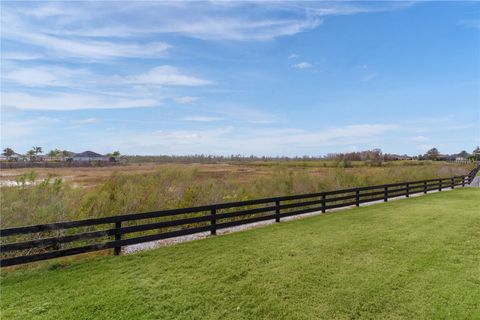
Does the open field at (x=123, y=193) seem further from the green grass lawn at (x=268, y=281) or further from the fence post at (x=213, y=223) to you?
the fence post at (x=213, y=223)

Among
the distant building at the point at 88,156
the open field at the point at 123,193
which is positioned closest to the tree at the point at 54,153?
the distant building at the point at 88,156

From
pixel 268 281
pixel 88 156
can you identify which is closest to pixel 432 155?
pixel 88 156

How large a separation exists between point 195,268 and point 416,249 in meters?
4.93

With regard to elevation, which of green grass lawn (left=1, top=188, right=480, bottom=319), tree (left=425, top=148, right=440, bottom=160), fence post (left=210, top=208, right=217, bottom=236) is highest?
tree (left=425, top=148, right=440, bottom=160)

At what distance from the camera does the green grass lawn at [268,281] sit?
416cm

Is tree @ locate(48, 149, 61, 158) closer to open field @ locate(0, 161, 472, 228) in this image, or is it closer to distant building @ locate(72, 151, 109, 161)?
distant building @ locate(72, 151, 109, 161)

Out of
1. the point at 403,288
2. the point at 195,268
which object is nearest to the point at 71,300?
the point at 195,268

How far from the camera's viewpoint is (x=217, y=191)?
1391 centimetres

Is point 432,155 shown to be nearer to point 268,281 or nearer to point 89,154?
point 89,154

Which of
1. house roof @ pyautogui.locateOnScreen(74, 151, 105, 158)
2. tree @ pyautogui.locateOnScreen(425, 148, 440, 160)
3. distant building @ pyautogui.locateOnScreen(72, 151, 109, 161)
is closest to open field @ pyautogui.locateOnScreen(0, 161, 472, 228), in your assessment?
distant building @ pyautogui.locateOnScreen(72, 151, 109, 161)

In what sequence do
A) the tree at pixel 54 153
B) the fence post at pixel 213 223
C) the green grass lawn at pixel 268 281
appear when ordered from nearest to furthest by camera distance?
the green grass lawn at pixel 268 281
the fence post at pixel 213 223
the tree at pixel 54 153

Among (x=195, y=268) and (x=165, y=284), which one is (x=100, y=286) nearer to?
(x=165, y=284)

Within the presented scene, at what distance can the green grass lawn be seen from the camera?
416 centimetres

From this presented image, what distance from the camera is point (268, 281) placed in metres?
5.07
